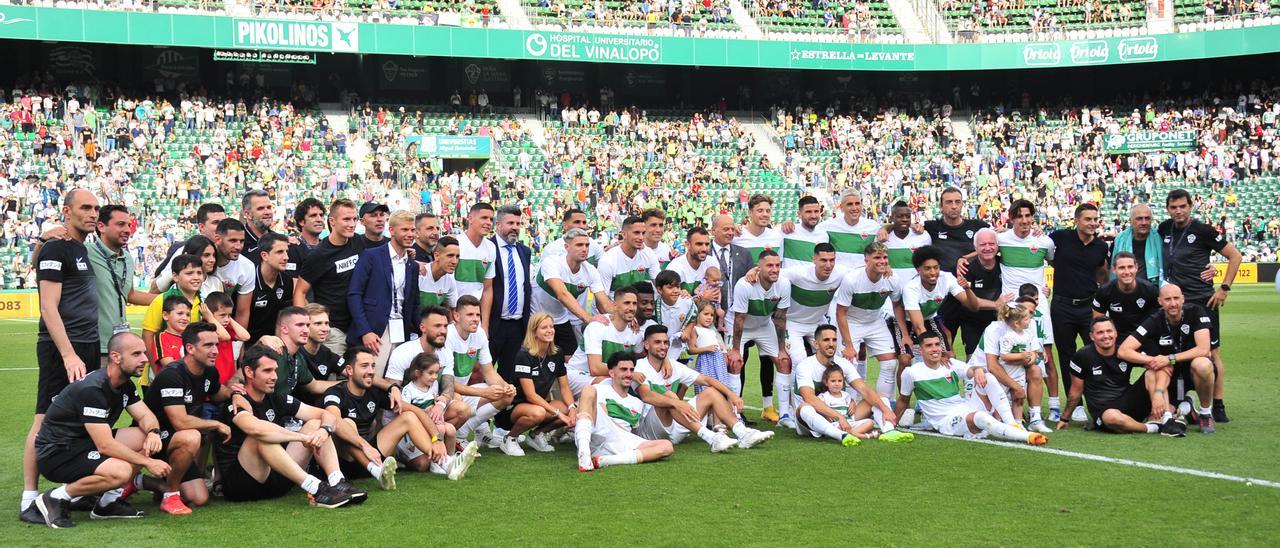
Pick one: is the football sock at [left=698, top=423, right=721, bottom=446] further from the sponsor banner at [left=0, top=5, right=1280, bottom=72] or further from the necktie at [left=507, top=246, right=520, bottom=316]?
the sponsor banner at [left=0, top=5, right=1280, bottom=72]

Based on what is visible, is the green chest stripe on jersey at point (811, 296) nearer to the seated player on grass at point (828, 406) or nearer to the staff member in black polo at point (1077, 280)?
the seated player on grass at point (828, 406)

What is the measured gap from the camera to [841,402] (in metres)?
10.3

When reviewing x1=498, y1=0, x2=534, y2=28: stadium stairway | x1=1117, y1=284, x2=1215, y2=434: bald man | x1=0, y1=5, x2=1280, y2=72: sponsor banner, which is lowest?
x1=1117, y1=284, x2=1215, y2=434: bald man

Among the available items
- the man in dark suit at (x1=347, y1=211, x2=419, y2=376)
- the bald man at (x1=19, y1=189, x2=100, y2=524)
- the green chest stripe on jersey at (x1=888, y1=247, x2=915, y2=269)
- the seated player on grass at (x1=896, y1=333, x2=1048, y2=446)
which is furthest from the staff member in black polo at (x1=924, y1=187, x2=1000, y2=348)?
the bald man at (x1=19, y1=189, x2=100, y2=524)

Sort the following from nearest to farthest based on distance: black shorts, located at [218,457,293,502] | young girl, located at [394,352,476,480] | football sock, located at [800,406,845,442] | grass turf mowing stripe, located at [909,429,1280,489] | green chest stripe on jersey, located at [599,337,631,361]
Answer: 1. black shorts, located at [218,457,293,502]
2. grass turf mowing stripe, located at [909,429,1280,489]
3. young girl, located at [394,352,476,480]
4. football sock, located at [800,406,845,442]
5. green chest stripe on jersey, located at [599,337,631,361]

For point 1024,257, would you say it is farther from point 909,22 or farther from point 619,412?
point 909,22

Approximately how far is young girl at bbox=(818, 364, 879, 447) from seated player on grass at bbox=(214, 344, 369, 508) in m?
4.18

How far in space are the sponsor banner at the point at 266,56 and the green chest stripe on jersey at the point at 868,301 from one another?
27.8 metres

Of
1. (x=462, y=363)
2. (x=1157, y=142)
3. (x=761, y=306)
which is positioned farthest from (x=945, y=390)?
(x=1157, y=142)

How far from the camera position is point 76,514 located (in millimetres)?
7605

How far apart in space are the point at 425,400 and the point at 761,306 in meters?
3.52

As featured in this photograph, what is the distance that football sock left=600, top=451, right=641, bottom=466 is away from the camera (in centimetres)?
912

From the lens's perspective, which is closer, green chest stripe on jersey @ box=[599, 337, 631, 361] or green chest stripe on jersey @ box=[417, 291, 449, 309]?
green chest stripe on jersey @ box=[417, 291, 449, 309]

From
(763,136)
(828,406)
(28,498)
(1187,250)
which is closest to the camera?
(28,498)
